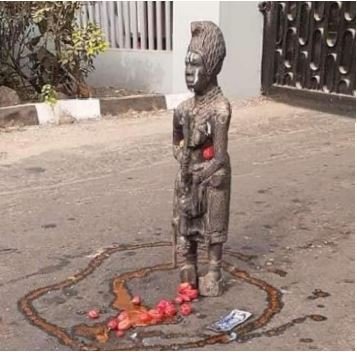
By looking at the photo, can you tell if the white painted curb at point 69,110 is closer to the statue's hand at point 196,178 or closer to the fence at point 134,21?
the fence at point 134,21

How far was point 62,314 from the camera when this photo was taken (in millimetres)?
3248

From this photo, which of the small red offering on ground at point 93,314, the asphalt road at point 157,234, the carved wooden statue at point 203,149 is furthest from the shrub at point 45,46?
the small red offering on ground at point 93,314

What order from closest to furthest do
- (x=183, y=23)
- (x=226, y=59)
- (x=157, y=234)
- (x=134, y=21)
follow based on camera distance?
(x=157, y=234) → (x=226, y=59) → (x=183, y=23) → (x=134, y=21)

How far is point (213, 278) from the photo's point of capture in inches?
134

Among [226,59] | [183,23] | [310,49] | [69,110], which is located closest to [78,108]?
[69,110]

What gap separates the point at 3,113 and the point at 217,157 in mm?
4865

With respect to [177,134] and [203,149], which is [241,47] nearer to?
[177,134]

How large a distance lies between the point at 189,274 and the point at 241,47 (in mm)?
5939

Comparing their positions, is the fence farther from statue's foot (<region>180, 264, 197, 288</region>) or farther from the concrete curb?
statue's foot (<region>180, 264, 197, 288</region>)

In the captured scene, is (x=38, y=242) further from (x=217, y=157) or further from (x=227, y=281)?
(x=217, y=157)

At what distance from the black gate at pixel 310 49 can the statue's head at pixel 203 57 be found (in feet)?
16.7

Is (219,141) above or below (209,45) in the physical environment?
below

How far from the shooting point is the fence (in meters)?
9.39

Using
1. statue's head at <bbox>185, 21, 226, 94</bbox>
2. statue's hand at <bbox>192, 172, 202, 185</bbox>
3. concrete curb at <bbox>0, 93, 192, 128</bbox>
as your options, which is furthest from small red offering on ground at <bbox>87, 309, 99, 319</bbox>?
concrete curb at <bbox>0, 93, 192, 128</bbox>
